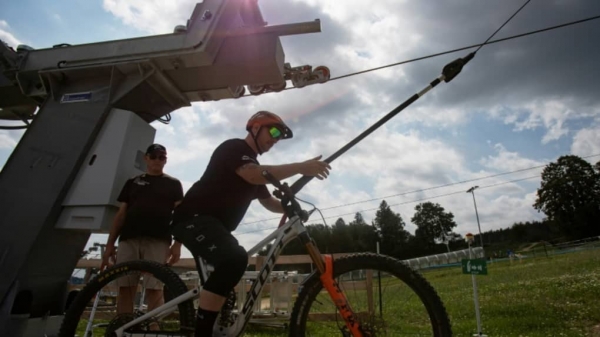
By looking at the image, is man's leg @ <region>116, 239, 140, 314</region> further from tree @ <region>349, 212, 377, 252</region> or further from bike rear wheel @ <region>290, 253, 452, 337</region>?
tree @ <region>349, 212, 377, 252</region>

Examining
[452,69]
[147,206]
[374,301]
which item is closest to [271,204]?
[374,301]

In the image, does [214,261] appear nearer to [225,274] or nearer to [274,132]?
[225,274]

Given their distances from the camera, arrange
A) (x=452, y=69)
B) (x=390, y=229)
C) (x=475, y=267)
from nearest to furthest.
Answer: (x=452, y=69), (x=475, y=267), (x=390, y=229)

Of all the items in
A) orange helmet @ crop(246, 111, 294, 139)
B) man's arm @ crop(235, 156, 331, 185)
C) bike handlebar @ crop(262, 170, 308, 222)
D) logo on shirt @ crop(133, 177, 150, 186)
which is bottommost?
bike handlebar @ crop(262, 170, 308, 222)

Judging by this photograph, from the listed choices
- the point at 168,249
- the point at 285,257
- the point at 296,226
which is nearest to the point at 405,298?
the point at 296,226

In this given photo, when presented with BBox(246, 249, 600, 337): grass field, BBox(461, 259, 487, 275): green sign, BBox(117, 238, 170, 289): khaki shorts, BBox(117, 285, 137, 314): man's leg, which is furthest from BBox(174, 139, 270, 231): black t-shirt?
BBox(461, 259, 487, 275): green sign

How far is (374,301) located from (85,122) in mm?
3294

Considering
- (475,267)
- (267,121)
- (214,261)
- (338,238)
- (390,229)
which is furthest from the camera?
(390,229)

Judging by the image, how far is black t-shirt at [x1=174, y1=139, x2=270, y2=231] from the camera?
266 cm

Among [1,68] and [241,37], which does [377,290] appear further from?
[1,68]

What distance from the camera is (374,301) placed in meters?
2.46

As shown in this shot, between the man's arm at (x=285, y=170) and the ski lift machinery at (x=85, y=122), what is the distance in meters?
1.76

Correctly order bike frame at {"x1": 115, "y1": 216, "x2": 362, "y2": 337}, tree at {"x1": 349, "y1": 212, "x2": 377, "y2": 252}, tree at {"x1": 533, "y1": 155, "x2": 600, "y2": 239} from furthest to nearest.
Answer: tree at {"x1": 533, "y1": 155, "x2": 600, "y2": 239} → tree at {"x1": 349, "y1": 212, "x2": 377, "y2": 252} → bike frame at {"x1": 115, "y1": 216, "x2": 362, "y2": 337}

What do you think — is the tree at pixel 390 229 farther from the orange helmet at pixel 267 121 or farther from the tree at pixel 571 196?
the orange helmet at pixel 267 121
